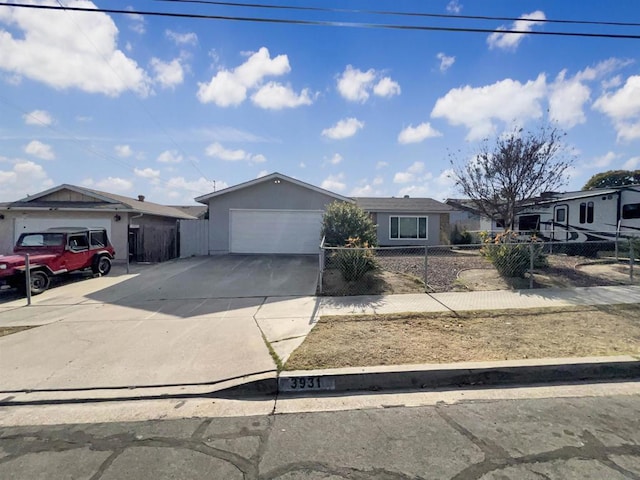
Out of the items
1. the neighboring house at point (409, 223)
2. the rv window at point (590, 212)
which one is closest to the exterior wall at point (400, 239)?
the neighboring house at point (409, 223)

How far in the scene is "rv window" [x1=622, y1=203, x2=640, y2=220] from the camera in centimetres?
1479

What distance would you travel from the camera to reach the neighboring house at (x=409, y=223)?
20438 mm

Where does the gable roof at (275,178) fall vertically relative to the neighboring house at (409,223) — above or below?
above

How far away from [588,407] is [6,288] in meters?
14.6

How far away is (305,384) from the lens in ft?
13.4

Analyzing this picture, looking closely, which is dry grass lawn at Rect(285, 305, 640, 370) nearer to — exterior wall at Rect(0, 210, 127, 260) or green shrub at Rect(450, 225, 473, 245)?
exterior wall at Rect(0, 210, 127, 260)

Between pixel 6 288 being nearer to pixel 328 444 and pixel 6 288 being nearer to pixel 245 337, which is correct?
pixel 245 337

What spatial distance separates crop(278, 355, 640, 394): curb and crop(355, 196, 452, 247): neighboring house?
1613 centimetres

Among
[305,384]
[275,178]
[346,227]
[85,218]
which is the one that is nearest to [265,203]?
[275,178]

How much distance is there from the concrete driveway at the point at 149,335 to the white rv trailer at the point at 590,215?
1215 cm

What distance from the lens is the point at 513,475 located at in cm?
254

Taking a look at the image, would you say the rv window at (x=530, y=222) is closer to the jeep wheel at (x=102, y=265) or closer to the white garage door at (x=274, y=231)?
the white garage door at (x=274, y=231)

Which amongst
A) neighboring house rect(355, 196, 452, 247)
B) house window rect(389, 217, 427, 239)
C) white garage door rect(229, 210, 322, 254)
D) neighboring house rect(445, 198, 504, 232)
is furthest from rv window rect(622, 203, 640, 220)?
white garage door rect(229, 210, 322, 254)

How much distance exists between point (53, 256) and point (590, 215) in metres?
21.7
